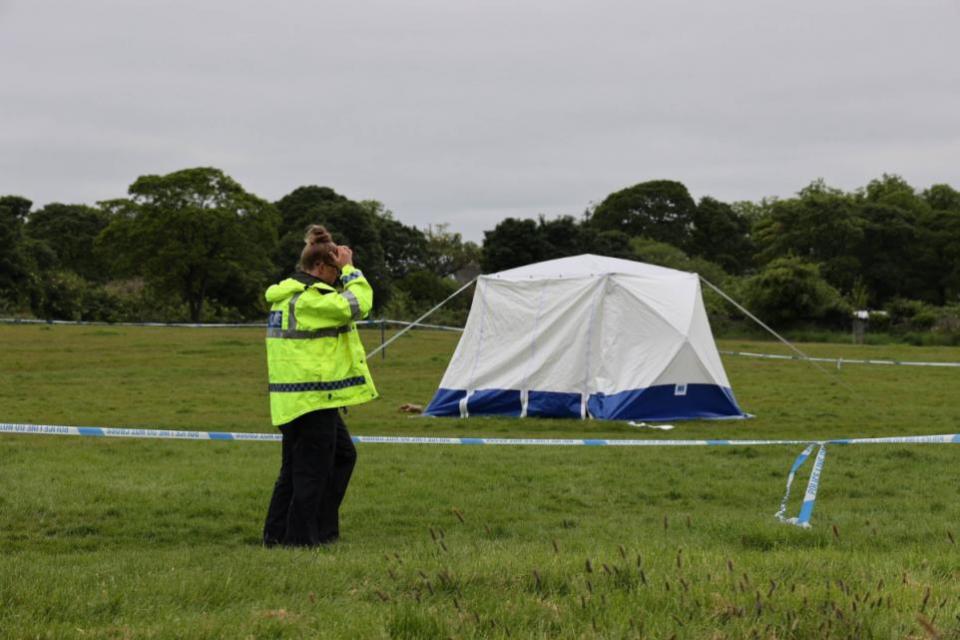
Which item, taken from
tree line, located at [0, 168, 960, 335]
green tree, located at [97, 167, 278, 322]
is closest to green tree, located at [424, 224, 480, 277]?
tree line, located at [0, 168, 960, 335]

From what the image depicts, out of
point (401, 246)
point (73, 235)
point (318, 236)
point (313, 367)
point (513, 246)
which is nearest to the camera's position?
point (313, 367)

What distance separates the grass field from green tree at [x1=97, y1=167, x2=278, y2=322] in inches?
1557

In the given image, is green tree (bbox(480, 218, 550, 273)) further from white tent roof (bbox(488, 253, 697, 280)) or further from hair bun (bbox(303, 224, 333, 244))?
hair bun (bbox(303, 224, 333, 244))

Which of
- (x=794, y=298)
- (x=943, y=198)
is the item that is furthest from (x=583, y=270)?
(x=943, y=198)

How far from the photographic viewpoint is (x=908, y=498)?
9.19 m

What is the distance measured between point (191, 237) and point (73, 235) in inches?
787

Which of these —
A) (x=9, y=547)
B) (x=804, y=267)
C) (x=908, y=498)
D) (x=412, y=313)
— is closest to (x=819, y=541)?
(x=908, y=498)

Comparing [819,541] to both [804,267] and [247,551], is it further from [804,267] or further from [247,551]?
[804,267]

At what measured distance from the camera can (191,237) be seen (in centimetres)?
5691

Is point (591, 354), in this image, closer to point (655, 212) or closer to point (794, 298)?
point (794, 298)

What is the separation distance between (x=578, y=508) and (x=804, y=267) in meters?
49.6

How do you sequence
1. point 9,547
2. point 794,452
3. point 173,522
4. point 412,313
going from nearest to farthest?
point 9,547 → point 173,522 → point 794,452 → point 412,313

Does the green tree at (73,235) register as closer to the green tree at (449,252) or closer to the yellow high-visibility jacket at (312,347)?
the green tree at (449,252)

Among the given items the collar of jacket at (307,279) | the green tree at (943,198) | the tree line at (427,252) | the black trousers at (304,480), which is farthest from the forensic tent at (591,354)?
the green tree at (943,198)
